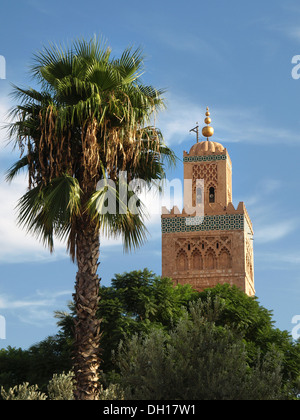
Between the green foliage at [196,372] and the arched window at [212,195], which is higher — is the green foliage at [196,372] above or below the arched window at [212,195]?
below

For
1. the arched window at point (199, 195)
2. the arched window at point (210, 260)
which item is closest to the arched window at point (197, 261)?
the arched window at point (210, 260)

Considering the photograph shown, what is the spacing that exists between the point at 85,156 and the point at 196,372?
526cm

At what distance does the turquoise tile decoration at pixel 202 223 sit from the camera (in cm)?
3488

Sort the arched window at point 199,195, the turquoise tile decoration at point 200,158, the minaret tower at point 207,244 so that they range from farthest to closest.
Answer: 1. the turquoise tile decoration at point 200,158
2. the arched window at point 199,195
3. the minaret tower at point 207,244

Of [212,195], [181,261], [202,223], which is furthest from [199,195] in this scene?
[181,261]

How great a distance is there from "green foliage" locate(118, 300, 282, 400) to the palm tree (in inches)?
40.3

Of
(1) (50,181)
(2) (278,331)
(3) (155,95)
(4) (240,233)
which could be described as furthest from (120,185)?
(4) (240,233)

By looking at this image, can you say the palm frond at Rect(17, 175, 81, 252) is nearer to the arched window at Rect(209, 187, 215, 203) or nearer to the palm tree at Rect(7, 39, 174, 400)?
the palm tree at Rect(7, 39, 174, 400)

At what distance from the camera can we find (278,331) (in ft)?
86.5

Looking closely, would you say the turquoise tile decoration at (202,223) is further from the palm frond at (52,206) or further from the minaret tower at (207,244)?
the palm frond at (52,206)

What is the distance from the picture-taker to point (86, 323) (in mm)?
15461

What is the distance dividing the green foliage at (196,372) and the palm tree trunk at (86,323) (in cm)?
81

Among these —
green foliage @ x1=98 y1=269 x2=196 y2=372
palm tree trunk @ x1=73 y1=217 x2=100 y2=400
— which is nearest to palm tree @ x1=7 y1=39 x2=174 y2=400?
palm tree trunk @ x1=73 y1=217 x2=100 y2=400

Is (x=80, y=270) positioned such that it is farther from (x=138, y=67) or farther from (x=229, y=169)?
(x=229, y=169)
